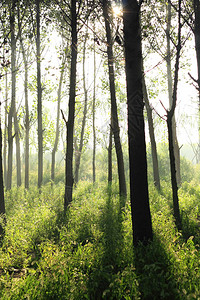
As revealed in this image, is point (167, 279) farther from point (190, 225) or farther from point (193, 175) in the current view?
point (193, 175)

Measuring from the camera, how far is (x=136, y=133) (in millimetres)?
4836

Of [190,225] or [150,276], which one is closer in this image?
[150,276]

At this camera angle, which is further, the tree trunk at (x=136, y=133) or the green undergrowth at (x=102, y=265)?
the tree trunk at (x=136, y=133)

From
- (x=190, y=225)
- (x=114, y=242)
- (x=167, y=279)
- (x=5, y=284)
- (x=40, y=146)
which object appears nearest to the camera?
(x=167, y=279)

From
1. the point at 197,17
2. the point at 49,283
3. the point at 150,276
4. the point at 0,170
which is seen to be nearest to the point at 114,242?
the point at 150,276

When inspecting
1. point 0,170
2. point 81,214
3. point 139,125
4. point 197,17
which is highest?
point 197,17

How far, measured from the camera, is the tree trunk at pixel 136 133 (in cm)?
473

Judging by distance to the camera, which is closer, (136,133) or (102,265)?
(102,265)

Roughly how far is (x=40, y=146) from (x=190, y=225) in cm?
1064

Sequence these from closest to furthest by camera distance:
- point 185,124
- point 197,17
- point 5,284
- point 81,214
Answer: point 5,284 < point 81,214 < point 197,17 < point 185,124

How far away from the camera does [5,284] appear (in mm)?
3686

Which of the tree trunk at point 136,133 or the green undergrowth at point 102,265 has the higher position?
the tree trunk at point 136,133

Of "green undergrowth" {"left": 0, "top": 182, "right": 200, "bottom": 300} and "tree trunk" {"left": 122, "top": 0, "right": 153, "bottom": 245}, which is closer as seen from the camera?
"green undergrowth" {"left": 0, "top": 182, "right": 200, "bottom": 300}

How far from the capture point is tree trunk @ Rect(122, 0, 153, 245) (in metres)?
4.73
